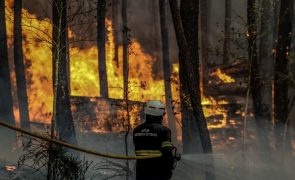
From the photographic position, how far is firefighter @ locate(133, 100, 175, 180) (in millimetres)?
6613

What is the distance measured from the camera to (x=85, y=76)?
26641 millimetres

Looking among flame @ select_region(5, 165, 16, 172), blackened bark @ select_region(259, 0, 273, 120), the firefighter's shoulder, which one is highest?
blackened bark @ select_region(259, 0, 273, 120)

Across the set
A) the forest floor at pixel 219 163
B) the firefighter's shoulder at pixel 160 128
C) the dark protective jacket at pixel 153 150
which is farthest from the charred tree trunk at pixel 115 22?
the firefighter's shoulder at pixel 160 128

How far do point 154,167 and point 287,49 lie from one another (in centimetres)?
1256

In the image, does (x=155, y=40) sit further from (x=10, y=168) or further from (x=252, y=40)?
(x=10, y=168)

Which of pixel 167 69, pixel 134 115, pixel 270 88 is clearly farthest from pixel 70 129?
pixel 167 69

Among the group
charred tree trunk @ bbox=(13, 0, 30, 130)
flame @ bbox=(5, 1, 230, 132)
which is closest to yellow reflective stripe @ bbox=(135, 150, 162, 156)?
flame @ bbox=(5, 1, 230, 132)

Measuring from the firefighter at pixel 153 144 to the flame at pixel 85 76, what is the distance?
1189 cm

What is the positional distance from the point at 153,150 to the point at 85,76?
20305mm

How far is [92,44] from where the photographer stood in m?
27.2

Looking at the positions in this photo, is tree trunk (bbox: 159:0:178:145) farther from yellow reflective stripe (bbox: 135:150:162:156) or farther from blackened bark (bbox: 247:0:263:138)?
yellow reflective stripe (bbox: 135:150:162:156)

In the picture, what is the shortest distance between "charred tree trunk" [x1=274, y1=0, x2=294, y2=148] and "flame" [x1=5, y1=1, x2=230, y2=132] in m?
5.25

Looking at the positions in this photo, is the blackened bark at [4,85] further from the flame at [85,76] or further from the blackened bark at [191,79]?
the blackened bark at [191,79]

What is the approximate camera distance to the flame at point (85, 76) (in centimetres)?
2198
